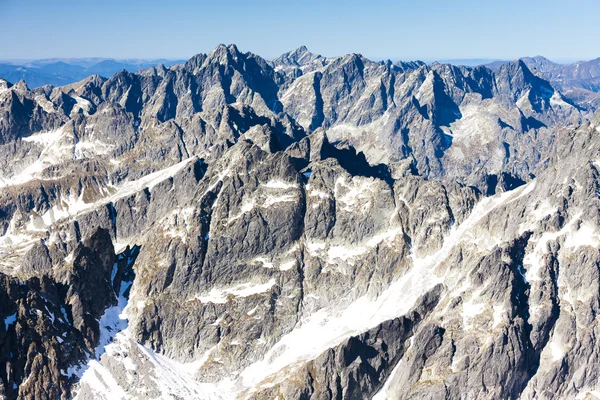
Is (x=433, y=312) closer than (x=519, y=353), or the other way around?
(x=519, y=353)

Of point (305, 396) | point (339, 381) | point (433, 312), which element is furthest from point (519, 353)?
point (305, 396)

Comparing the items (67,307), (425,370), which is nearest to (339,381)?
(425,370)

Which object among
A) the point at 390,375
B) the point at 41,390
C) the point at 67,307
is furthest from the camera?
the point at 67,307

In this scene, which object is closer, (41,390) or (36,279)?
(41,390)

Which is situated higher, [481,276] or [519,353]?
[481,276]

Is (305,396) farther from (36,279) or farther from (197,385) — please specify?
(36,279)

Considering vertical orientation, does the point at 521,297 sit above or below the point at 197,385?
above

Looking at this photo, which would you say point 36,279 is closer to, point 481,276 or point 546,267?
point 481,276

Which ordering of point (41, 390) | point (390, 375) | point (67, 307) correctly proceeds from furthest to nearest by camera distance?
1. point (67, 307)
2. point (390, 375)
3. point (41, 390)

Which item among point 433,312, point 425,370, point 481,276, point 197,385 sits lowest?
point 197,385
